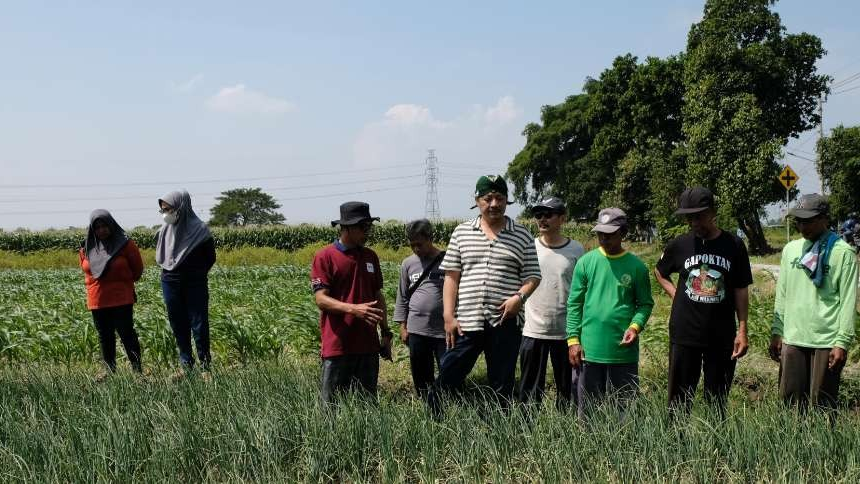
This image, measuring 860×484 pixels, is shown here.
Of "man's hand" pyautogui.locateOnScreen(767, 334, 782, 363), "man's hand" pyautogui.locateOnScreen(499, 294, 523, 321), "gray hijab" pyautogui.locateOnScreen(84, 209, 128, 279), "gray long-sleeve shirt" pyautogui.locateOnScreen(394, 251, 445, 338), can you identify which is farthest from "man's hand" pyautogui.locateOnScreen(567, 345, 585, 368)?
"gray hijab" pyautogui.locateOnScreen(84, 209, 128, 279)

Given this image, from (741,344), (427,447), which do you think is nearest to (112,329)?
(427,447)

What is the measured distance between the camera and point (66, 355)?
730 cm

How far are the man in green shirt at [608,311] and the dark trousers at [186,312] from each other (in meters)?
3.32

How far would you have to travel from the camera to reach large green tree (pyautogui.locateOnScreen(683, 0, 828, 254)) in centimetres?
2408

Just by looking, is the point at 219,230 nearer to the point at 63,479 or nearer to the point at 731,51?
the point at 731,51

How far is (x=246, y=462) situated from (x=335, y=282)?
128 centimetres

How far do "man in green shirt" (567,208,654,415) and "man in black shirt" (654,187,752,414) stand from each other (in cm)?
22

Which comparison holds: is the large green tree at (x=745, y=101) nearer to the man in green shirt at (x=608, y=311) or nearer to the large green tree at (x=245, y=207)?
the man in green shirt at (x=608, y=311)

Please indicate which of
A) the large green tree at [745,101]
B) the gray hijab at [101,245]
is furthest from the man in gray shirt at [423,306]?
the large green tree at [745,101]

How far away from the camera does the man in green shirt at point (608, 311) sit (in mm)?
4215

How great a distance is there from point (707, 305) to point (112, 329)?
4.93m

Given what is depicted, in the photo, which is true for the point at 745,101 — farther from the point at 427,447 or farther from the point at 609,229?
the point at 427,447

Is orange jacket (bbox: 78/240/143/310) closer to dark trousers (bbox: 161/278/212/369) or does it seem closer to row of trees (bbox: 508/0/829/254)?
dark trousers (bbox: 161/278/212/369)

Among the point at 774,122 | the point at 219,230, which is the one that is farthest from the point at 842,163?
the point at 219,230
